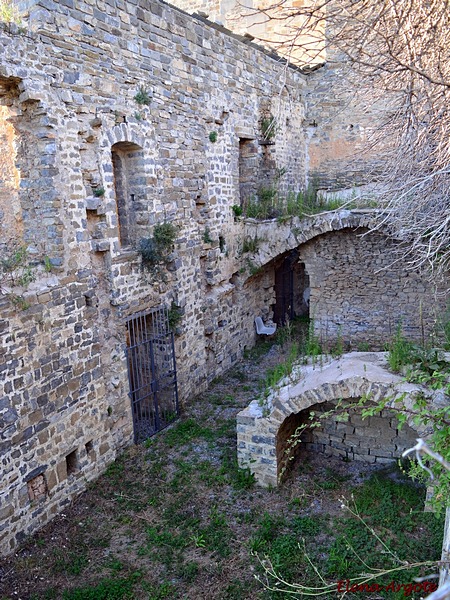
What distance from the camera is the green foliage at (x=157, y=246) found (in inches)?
272

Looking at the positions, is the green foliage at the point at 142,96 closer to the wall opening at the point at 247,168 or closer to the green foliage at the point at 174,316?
the green foliage at the point at 174,316

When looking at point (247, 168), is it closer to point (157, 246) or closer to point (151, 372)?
point (157, 246)

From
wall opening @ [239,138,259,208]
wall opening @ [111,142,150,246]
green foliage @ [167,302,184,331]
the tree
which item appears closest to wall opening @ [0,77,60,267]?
wall opening @ [111,142,150,246]

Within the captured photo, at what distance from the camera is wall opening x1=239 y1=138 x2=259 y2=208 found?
405 inches

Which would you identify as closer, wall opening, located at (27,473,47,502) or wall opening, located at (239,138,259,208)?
wall opening, located at (27,473,47,502)

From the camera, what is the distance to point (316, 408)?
20.9ft

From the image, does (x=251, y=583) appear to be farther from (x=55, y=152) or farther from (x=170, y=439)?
(x=55, y=152)

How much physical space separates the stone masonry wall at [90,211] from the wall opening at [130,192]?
0.06 feet

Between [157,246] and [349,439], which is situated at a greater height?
[157,246]

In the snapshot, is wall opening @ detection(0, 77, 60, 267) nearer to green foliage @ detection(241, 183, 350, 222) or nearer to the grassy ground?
the grassy ground

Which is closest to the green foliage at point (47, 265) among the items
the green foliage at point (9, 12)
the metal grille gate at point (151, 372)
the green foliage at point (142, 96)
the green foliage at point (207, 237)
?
the metal grille gate at point (151, 372)

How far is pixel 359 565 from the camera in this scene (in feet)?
14.7

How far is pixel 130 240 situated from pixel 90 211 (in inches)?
43.2

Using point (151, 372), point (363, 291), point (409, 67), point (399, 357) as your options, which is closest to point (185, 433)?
point (151, 372)
